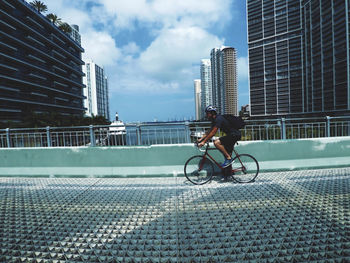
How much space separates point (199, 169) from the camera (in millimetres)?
6281

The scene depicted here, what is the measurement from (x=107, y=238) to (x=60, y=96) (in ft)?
284

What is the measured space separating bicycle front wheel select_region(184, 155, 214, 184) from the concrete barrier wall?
0.55 meters

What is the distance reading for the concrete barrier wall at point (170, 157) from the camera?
6.90m

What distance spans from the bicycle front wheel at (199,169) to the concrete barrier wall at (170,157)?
0.55 m

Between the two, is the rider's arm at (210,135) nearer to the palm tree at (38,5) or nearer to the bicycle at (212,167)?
the bicycle at (212,167)

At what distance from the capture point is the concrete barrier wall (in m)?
6.90

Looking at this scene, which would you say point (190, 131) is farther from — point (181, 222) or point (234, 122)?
point (181, 222)

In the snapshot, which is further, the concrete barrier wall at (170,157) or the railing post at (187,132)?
the railing post at (187,132)

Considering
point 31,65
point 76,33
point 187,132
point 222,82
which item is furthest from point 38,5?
point 222,82

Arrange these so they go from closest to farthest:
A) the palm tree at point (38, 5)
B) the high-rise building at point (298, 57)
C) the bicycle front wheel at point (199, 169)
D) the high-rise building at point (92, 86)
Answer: the bicycle front wheel at point (199, 169), the palm tree at point (38, 5), the high-rise building at point (298, 57), the high-rise building at point (92, 86)

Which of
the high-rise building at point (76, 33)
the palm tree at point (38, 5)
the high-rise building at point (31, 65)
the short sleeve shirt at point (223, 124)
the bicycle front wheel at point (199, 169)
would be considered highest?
the high-rise building at point (76, 33)

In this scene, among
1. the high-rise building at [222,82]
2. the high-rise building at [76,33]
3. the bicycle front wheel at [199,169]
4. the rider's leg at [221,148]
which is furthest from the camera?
the high-rise building at [222,82]

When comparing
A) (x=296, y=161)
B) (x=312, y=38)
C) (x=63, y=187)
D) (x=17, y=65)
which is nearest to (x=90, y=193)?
(x=63, y=187)

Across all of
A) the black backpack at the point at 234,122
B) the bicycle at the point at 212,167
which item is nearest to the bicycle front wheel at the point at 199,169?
the bicycle at the point at 212,167
